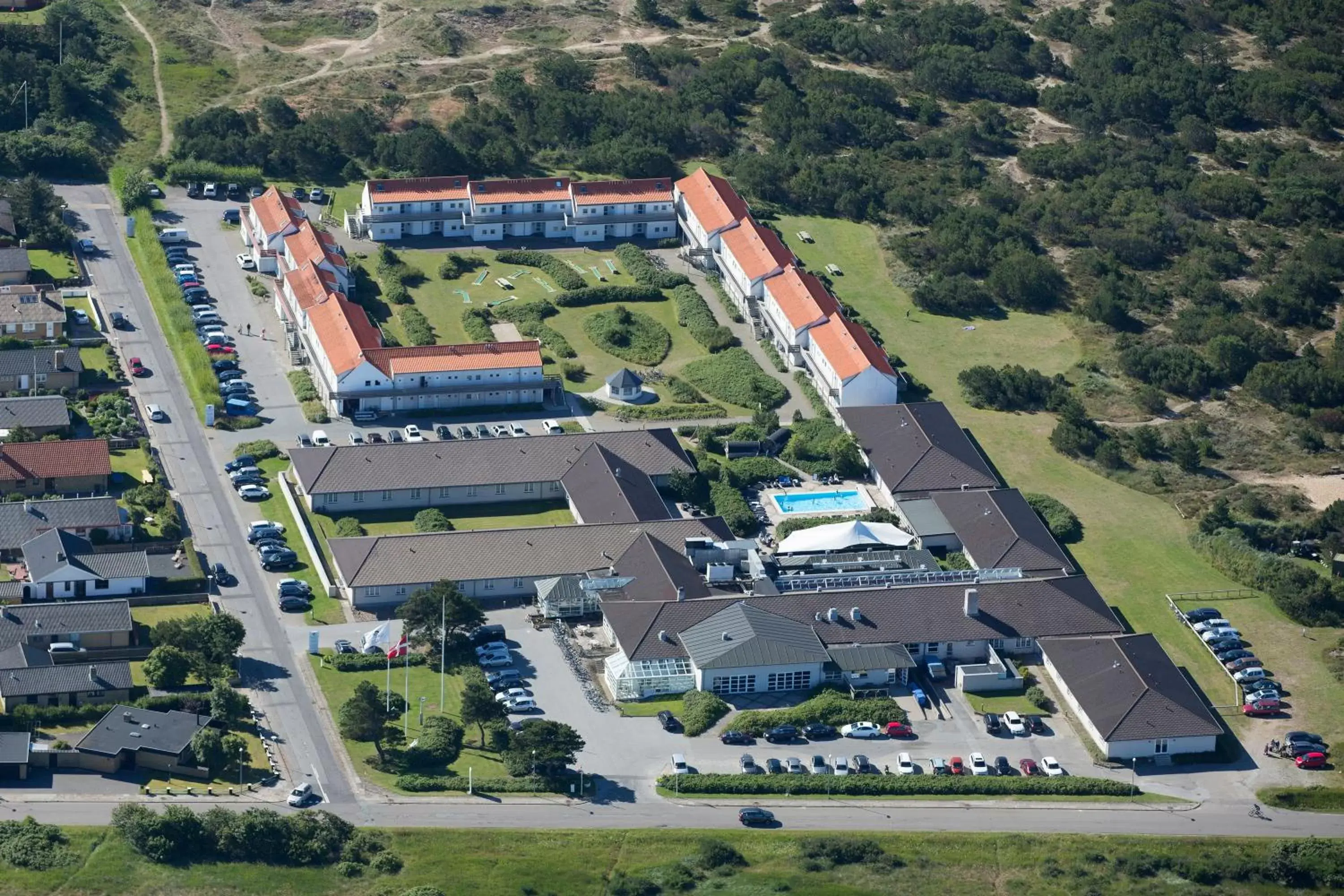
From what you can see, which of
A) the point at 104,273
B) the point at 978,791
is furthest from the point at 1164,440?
the point at 104,273

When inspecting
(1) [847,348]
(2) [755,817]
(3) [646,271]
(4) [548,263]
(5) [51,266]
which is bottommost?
(5) [51,266]

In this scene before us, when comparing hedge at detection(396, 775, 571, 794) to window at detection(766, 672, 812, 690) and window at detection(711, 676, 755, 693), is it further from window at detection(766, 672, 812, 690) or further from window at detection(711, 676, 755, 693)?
window at detection(766, 672, 812, 690)

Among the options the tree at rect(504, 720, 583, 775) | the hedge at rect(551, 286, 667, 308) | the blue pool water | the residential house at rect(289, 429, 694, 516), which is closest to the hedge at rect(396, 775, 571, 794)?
the tree at rect(504, 720, 583, 775)

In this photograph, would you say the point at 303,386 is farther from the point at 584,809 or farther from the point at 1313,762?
the point at 1313,762

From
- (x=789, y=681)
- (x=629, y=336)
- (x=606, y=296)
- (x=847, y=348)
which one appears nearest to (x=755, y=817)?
(x=789, y=681)

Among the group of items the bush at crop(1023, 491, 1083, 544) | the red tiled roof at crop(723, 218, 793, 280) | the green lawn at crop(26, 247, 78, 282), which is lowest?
the green lawn at crop(26, 247, 78, 282)

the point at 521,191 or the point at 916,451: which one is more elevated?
the point at 916,451

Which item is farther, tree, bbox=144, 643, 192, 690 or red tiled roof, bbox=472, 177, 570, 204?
red tiled roof, bbox=472, 177, 570, 204
